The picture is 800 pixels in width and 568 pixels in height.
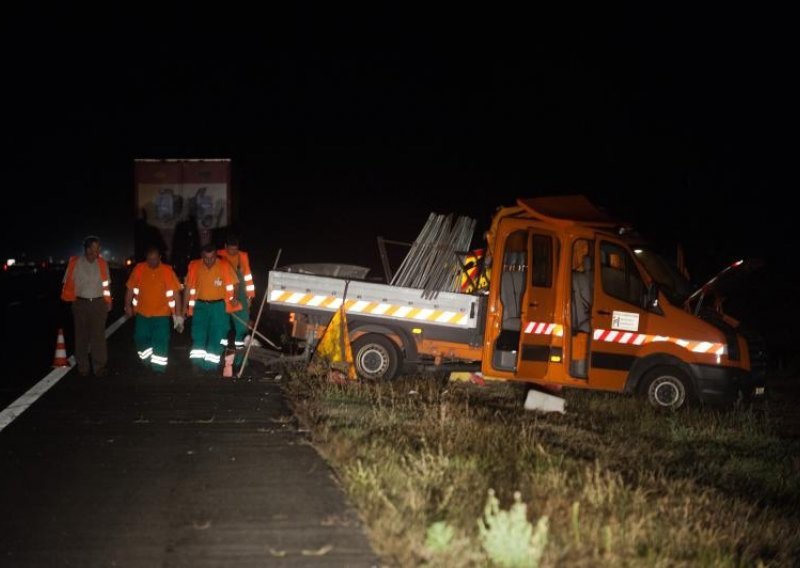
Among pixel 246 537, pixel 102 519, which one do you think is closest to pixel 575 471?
pixel 246 537

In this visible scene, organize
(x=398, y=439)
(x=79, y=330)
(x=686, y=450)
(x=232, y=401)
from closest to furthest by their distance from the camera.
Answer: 1. (x=398, y=439)
2. (x=686, y=450)
3. (x=232, y=401)
4. (x=79, y=330)

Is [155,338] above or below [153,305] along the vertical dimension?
below

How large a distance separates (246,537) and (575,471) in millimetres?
2705

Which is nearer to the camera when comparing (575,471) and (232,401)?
(575,471)

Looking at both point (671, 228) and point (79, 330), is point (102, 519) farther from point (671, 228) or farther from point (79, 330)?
point (671, 228)

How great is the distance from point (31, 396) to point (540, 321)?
6.00 m

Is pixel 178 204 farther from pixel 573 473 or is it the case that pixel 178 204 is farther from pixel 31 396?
pixel 573 473

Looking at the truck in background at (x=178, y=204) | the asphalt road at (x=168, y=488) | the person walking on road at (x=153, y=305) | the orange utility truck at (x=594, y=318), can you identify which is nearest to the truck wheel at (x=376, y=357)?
the orange utility truck at (x=594, y=318)

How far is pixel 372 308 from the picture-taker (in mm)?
10711

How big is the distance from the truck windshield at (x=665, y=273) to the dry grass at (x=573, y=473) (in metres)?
1.47

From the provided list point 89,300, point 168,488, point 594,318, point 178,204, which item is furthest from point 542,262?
point 178,204

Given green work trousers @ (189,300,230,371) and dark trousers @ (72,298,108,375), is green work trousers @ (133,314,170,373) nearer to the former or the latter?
green work trousers @ (189,300,230,371)

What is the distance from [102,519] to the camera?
18.0ft

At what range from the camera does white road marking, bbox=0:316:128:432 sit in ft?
27.7
